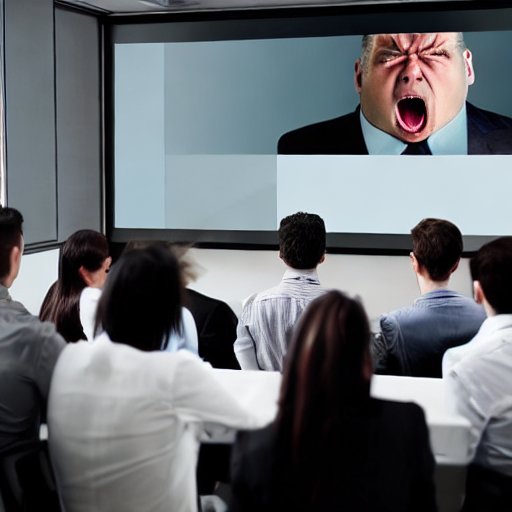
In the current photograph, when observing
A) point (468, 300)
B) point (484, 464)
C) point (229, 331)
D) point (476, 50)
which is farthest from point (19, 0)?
point (484, 464)

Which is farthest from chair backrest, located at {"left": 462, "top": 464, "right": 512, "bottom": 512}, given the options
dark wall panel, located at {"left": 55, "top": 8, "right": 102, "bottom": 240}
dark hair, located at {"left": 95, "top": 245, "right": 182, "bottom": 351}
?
dark wall panel, located at {"left": 55, "top": 8, "right": 102, "bottom": 240}

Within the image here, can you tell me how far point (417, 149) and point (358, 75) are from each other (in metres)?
0.59

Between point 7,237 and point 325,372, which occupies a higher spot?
point 7,237

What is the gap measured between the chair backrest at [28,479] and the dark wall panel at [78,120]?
125 inches

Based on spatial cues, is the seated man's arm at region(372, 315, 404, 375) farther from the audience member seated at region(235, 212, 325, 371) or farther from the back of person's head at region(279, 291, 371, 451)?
the back of person's head at region(279, 291, 371, 451)

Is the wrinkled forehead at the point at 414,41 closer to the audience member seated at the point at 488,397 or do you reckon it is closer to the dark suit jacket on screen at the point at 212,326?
the dark suit jacket on screen at the point at 212,326

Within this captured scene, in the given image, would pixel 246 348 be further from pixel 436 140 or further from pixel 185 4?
pixel 185 4

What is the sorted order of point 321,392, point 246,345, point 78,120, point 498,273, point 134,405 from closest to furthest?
point 321,392 < point 134,405 < point 498,273 < point 246,345 < point 78,120

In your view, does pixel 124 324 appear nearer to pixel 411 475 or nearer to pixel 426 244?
pixel 411 475

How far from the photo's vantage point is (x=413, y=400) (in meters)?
2.02

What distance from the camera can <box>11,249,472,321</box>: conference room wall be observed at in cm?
506

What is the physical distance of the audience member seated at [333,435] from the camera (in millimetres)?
1676

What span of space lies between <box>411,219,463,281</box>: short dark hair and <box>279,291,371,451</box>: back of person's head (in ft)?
4.70

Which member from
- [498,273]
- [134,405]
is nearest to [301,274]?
[498,273]
